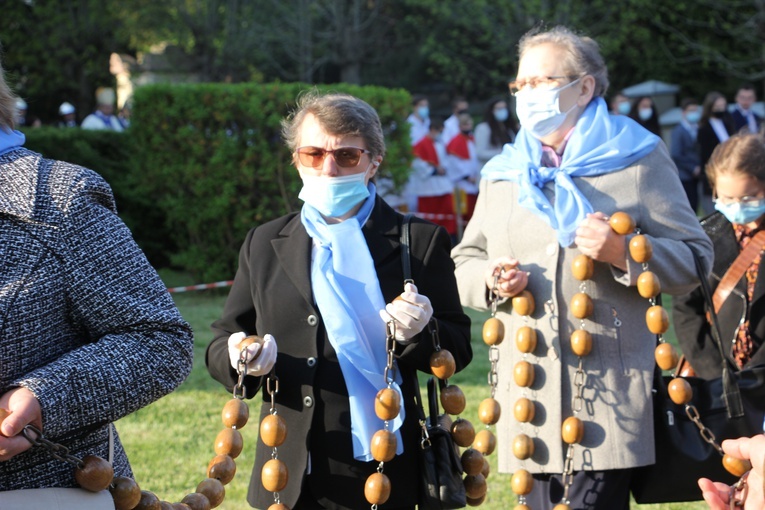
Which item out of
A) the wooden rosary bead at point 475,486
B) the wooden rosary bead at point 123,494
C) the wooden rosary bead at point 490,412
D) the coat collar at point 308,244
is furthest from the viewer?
the wooden rosary bead at point 490,412

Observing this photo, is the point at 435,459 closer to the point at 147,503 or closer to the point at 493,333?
the point at 493,333

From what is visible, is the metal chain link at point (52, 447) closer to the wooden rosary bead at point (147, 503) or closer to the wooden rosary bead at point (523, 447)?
the wooden rosary bead at point (147, 503)

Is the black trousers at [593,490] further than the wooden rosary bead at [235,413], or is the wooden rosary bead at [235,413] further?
the black trousers at [593,490]

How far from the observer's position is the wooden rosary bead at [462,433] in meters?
3.45

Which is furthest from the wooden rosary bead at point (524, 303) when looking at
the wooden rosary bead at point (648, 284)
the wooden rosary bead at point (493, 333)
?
the wooden rosary bead at point (648, 284)

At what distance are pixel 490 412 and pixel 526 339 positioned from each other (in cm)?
30

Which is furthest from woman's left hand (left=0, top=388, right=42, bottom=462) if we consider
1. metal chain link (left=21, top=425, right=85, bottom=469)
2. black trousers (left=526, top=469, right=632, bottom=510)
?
black trousers (left=526, top=469, right=632, bottom=510)

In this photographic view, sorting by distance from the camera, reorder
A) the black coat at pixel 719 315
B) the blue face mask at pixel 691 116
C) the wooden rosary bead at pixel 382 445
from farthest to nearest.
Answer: the blue face mask at pixel 691 116 < the black coat at pixel 719 315 < the wooden rosary bead at pixel 382 445

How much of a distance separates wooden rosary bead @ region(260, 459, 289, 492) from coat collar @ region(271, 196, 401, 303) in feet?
1.67

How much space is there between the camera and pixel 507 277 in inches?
153

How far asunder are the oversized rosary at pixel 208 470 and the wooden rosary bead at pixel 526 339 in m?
1.02

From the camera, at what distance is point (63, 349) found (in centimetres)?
233

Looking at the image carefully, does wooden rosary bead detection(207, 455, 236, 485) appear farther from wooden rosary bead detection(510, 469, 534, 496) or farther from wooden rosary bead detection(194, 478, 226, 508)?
wooden rosary bead detection(510, 469, 534, 496)

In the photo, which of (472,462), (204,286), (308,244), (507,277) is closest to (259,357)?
(308,244)
